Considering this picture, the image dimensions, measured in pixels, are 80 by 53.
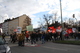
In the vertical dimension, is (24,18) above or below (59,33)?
above

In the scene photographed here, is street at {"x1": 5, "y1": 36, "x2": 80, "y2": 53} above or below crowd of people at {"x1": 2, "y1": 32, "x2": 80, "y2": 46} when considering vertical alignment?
below

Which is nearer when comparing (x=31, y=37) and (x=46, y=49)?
(x=46, y=49)

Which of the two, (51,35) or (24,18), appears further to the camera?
(24,18)

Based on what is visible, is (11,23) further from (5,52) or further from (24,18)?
(5,52)

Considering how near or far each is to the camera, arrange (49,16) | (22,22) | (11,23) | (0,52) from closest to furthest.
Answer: (0,52) → (49,16) → (22,22) → (11,23)

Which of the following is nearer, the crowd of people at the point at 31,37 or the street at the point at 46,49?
the street at the point at 46,49

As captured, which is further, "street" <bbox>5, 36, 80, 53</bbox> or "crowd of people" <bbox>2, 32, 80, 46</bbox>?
"crowd of people" <bbox>2, 32, 80, 46</bbox>

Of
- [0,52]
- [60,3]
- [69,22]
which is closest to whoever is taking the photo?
[0,52]

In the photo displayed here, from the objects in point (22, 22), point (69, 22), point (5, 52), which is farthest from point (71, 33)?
point (22, 22)

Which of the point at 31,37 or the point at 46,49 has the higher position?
the point at 31,37

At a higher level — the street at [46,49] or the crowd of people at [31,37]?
the crowd of people at [31,37]

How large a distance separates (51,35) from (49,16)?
56.7 metres

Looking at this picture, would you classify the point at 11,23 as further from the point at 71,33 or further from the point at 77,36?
the point at 77,36

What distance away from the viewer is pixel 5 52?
24.6 ft
